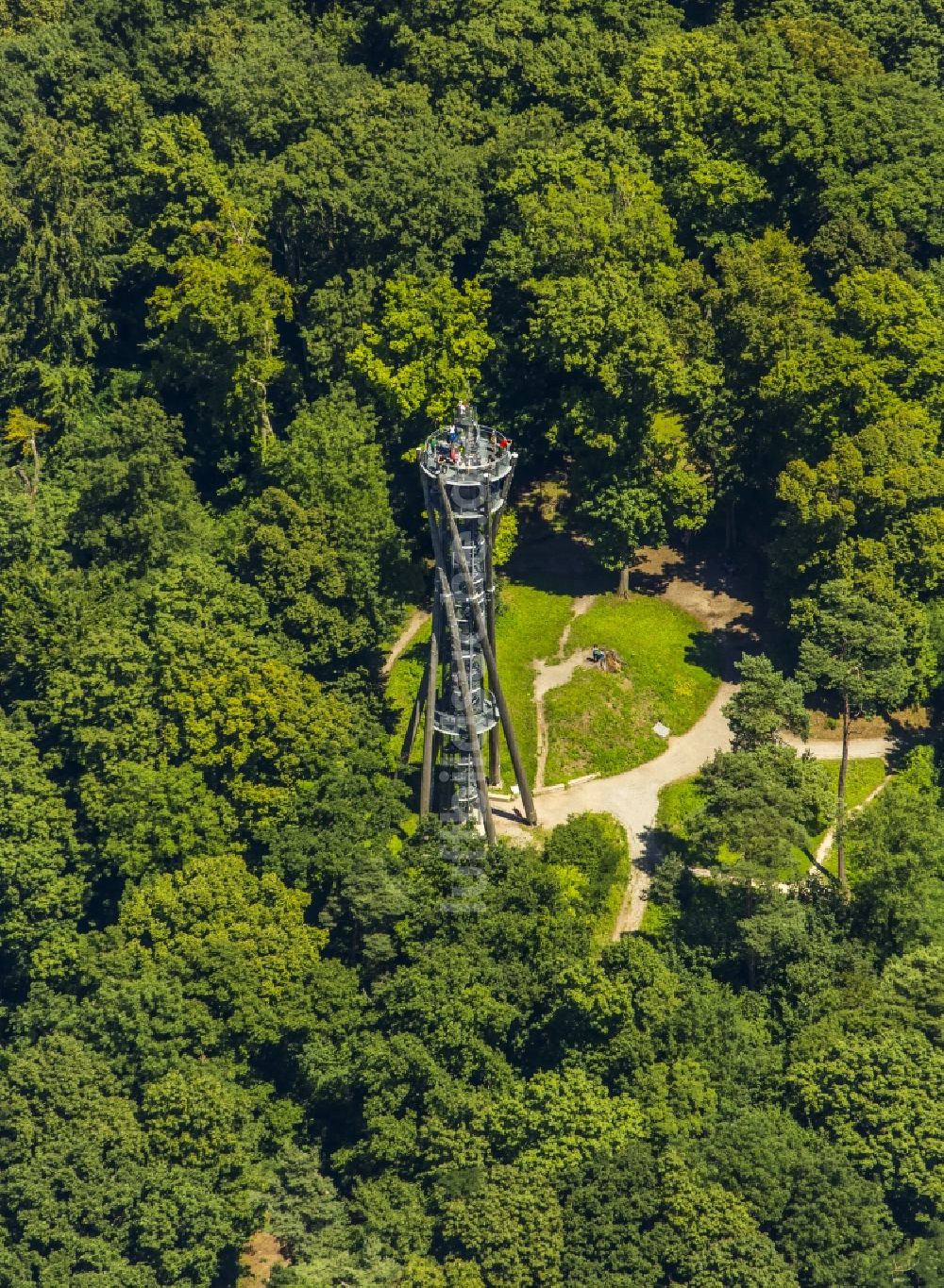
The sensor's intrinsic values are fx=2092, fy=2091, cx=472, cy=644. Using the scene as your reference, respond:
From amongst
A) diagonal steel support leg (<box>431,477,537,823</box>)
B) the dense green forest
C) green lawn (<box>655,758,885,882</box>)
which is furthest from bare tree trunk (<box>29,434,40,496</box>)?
green lawn (<box>655,758,885,882</box>)

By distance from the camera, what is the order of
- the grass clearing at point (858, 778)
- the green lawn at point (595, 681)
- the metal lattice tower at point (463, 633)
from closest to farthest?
the metal lattice tower at point (463, 633), the grass clearing at point (858, 778), the green lawn at point (595, 681)

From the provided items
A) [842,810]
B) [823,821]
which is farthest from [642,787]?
[842,810]

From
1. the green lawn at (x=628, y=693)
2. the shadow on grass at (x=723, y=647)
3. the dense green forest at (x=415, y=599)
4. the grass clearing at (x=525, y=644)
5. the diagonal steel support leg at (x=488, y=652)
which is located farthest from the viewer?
the shadow on grass at (x=723, y=647)

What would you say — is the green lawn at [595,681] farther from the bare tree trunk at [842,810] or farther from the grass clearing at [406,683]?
the bare tree trunk at [842,810]

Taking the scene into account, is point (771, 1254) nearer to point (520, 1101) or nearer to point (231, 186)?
point (520, 1101)

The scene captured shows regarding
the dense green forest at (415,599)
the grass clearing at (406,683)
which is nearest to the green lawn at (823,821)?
the dense green forest at (415,599)

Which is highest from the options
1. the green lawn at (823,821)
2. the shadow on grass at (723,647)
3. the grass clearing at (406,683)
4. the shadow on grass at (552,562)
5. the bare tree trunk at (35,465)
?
the bare tree trunk at (35,465)

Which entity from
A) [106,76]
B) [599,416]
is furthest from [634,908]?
[106,76]

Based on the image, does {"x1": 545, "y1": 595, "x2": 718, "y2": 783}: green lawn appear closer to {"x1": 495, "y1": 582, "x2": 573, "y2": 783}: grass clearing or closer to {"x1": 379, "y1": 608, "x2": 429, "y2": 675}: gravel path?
{"x1": 495, "y1": 582, "x2": 573, "y2": 783}: grass clearing
